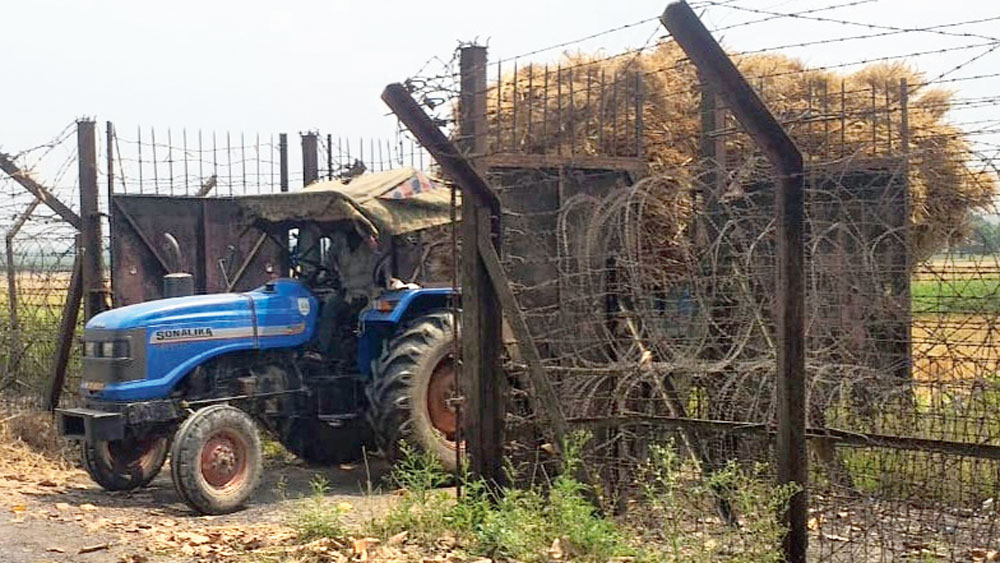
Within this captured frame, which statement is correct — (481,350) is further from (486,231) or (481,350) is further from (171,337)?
(171,337)

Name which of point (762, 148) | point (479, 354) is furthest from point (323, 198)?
point (762, 148)

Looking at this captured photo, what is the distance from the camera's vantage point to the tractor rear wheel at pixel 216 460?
835cm

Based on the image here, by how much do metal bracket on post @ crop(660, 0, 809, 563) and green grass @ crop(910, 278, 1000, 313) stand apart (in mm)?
1139

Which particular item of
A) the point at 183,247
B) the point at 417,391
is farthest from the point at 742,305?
the point at 183,247

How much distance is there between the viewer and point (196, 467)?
27.4 ft

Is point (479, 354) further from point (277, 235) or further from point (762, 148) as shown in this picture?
point (277, 235)

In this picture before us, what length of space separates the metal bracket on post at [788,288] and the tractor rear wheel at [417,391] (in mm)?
3859

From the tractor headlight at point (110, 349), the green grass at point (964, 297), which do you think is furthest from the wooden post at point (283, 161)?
the green grass at point (964, 297)

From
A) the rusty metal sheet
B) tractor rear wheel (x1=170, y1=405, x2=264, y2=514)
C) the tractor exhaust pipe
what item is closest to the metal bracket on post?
tractor rear wheel (x1=170, y1=405, x2=264, y2=514)

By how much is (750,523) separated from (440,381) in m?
4.48

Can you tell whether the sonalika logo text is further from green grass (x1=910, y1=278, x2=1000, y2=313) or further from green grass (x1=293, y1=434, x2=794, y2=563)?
green grass (x1=910, y1=278, x2=1000, y2=313)

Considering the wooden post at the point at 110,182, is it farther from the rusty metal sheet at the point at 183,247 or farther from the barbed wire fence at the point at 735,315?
the barbed wire fence at the point at 735,315

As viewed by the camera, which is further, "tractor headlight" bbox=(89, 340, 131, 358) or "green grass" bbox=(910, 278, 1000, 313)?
"tractor headlight" bbox=(89, 340, 131, 358)

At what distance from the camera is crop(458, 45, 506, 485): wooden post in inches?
265
